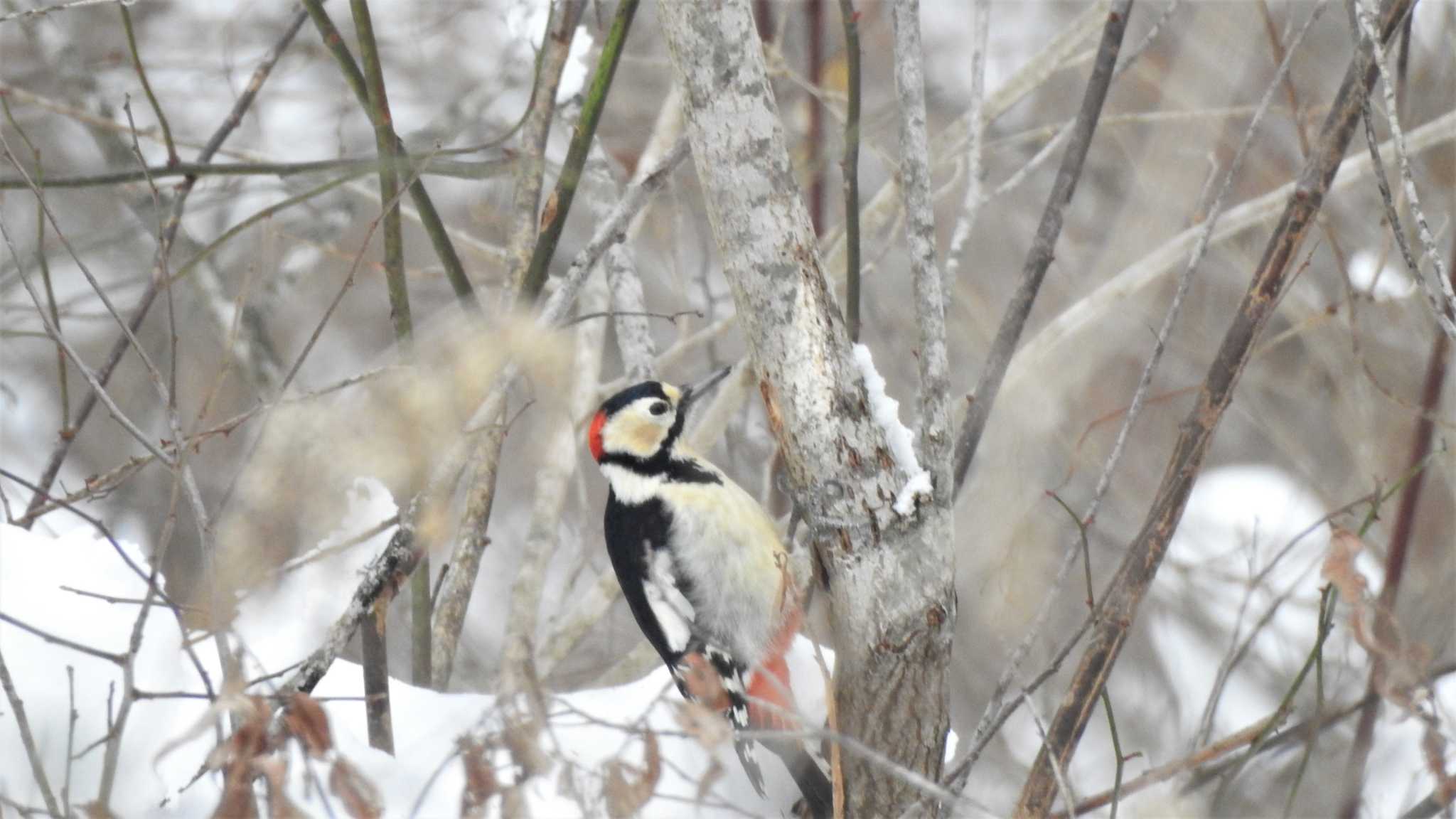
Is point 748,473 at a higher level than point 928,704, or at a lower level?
higher

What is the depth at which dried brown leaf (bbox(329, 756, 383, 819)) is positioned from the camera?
5.65 feet

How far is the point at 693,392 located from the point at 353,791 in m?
1.85

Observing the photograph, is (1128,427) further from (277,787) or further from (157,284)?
(157,284)

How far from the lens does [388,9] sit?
21.1ft

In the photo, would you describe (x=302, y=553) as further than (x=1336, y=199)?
No

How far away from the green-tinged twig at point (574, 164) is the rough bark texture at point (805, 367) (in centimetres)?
51

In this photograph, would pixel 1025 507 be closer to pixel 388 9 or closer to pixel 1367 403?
pixel 1367 403

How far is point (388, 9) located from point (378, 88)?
404cm

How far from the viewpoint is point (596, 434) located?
354 centimetres

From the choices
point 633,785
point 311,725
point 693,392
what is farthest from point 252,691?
point 693,392

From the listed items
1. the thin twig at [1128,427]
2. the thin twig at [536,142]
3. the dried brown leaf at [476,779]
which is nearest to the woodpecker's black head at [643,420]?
the thin twig at [536,142]

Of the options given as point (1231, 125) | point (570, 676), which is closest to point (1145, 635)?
point (1231, 125)

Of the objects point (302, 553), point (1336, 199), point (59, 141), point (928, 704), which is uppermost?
point (59, 141)

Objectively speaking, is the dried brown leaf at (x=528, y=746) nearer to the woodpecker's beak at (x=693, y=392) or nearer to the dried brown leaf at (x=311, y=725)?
the dried brown leaf at (x=311, y=725)
